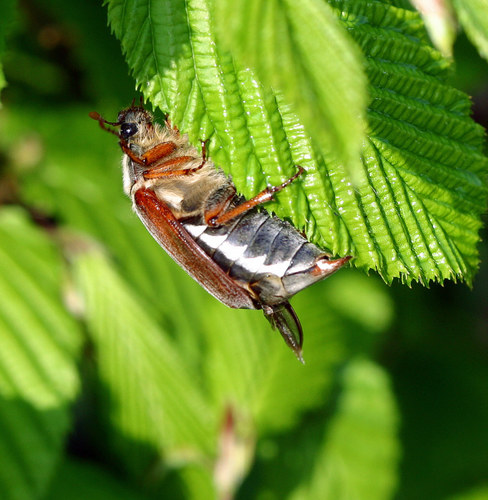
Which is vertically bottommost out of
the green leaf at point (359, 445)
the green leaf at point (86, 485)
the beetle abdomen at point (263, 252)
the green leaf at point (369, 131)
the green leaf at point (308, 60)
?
the green leaf at point (359, 445)

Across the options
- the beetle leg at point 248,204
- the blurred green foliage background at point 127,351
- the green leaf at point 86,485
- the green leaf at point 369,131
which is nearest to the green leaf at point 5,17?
the green leaf at point 369,131

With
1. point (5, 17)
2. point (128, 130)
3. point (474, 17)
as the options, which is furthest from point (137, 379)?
point (474, 17)

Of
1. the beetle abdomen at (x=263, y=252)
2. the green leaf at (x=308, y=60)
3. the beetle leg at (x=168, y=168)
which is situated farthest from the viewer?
the beetle leg at (x=168, y=168)

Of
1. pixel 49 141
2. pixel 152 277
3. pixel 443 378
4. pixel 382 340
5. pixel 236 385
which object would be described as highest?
pixel 49 141

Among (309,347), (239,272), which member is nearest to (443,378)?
(309,347)

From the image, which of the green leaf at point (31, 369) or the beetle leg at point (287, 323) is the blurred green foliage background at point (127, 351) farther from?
the beetle leg at point (287, 323)

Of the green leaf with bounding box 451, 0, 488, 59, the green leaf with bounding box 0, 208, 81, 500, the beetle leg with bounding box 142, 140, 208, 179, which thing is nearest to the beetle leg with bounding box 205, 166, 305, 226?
the beetle leg with bounding box 142, 140, 208, 179

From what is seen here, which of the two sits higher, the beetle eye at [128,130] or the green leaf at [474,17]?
the green leaf at [474,17]

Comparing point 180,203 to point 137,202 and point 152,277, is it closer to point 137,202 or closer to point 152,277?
point 137,202
